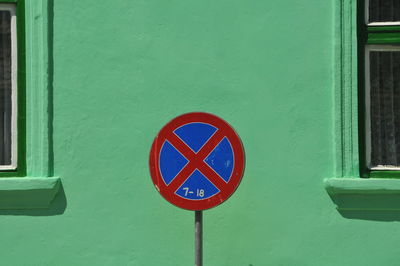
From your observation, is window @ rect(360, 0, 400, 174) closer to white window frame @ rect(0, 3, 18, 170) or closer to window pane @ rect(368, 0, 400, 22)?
window pane @ rect(368, 0, 400, 22)

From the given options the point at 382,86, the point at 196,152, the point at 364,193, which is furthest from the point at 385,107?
the point at 196,152

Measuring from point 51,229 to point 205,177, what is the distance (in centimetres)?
127

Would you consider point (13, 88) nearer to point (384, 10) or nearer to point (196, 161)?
point (196, 161)

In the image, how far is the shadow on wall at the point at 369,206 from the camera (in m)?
4.77

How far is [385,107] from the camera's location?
196 inches

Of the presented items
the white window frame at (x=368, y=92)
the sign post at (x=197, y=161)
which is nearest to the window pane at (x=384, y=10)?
the white window frame at (x=368, y=92)

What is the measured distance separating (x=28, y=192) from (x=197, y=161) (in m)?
1.27

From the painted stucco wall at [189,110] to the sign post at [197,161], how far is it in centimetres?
67

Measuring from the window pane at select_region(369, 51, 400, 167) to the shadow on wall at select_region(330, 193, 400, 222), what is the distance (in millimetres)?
273

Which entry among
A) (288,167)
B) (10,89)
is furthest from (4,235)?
(288,167)

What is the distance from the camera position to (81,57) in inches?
190

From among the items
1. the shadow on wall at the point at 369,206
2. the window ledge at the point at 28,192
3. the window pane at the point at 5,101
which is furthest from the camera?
the window pane at the point at 5,101

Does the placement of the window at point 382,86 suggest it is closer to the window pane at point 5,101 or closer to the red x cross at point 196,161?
the red x cross at point 196,161

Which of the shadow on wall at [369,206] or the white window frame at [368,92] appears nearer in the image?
the shadow on wall at [369,206]
